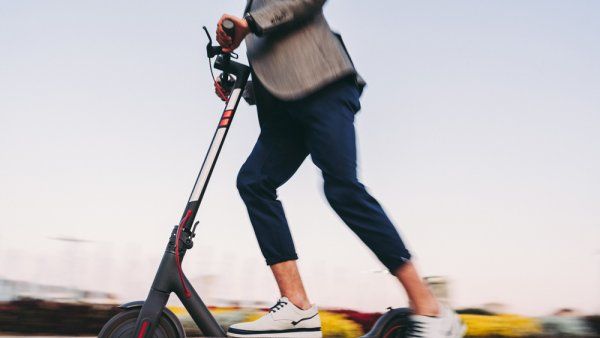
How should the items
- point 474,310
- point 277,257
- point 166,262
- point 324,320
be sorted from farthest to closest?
point 474,310, point 324,320, point 277,257, point 166,262

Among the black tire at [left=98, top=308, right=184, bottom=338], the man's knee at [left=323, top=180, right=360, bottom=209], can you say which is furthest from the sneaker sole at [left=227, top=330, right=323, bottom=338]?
the man's knee at [left=323, top=180, right=360, bottom=209]

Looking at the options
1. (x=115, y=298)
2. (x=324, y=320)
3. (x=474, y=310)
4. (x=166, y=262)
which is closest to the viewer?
(x=166, y=262)

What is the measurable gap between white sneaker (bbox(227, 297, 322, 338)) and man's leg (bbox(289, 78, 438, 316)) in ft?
1.33

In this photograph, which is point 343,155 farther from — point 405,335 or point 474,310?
point 474,310

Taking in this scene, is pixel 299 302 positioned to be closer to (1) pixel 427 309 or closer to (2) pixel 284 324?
(2) pixel 284 324

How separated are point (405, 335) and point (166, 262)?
91 centimetres

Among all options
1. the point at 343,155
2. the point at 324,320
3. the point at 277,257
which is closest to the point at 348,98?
the point at 343,155

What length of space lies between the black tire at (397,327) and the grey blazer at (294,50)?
921 millimetres

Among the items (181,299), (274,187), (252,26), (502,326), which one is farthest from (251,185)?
(502,326)

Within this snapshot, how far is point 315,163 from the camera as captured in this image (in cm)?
239

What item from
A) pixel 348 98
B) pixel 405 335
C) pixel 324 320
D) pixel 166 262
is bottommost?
pixel 324 320

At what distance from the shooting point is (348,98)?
7.86 ft

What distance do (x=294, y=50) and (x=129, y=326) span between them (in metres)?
1.15

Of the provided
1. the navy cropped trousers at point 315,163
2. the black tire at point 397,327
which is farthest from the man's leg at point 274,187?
the black tire at point 397,327
